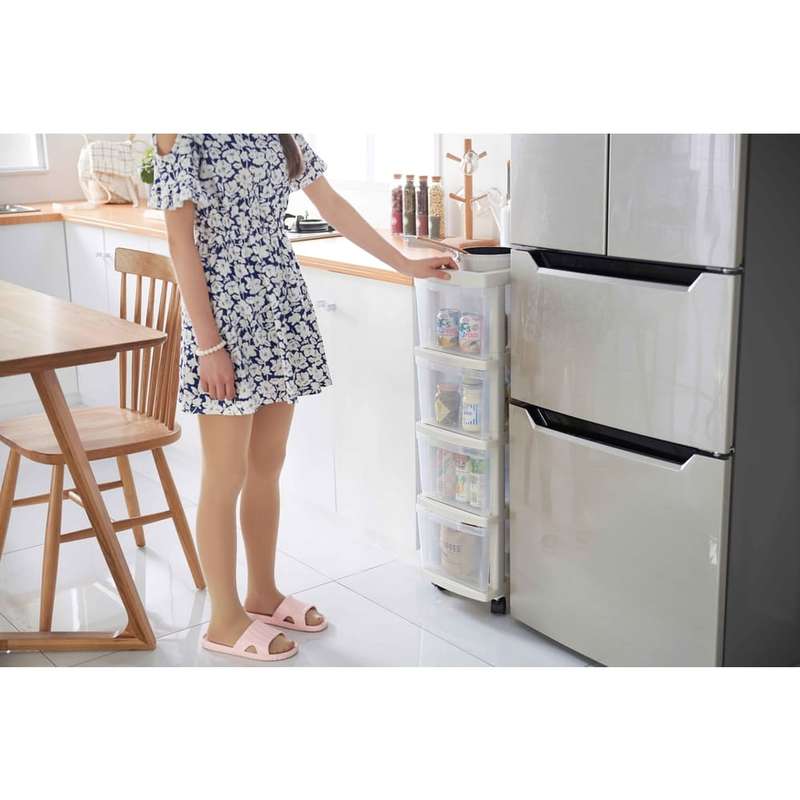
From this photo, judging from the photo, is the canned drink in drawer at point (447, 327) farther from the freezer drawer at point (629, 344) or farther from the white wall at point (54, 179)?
the white wall at point (54, 179)

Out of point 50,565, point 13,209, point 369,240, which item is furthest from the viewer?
point 13,209

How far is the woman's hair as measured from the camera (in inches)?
85.4

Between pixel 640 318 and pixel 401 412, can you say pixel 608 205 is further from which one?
pixel 401 412

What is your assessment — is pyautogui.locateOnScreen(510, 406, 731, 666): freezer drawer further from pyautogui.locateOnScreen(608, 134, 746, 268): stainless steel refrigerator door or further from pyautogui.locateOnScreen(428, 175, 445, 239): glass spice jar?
pyautogui.locateOnScreen(428, 175, 445, 239): glass spice jar

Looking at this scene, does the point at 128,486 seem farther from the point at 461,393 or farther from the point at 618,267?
the point at 618,267

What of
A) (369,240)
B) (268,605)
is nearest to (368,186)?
(369,240)

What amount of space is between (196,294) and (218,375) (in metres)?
0.17

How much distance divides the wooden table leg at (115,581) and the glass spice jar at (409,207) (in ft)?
4.26

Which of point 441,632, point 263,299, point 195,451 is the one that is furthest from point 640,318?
point 195,451

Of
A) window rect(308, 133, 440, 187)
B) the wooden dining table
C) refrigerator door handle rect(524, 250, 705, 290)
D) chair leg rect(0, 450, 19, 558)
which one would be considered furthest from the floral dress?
window rect(308, 133, 440, 187)

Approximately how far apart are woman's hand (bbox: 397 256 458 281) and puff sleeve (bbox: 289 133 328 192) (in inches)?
10.9

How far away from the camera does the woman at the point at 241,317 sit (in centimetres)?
207

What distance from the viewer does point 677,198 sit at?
1868 millimetres

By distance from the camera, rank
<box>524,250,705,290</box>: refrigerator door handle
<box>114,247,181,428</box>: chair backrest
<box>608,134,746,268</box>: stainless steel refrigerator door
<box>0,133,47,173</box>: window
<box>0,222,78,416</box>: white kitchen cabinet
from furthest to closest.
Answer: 1. <box>0,133,47,173</box>: window
2. <box>0,222,78,416</box>: white kitchen cabinet
3. <box>114,247,181,428</box>: chair backrest
4. <box>524,250,705,290</box>: refrigerator door handle
5. <box>608,134,746,268</box>: stainless steel refrigerator door
